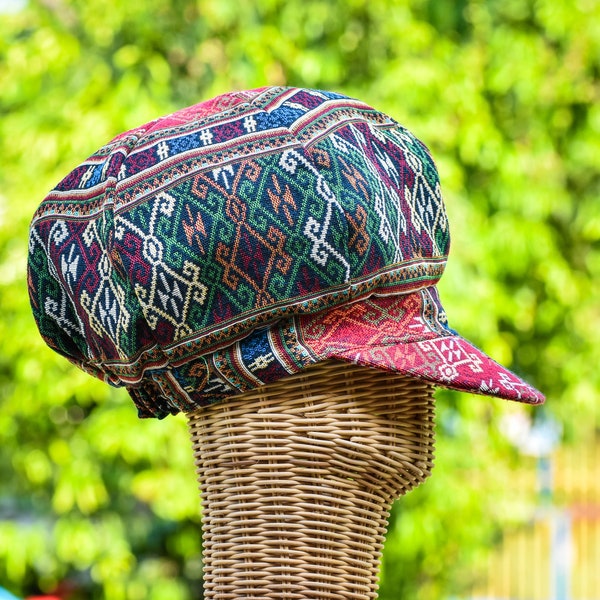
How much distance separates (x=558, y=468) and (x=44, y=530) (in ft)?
10.1

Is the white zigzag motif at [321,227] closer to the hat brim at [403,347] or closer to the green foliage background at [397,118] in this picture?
the hat brim at [403,347]

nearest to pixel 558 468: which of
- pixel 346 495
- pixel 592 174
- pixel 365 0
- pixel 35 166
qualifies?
pixel 592 174

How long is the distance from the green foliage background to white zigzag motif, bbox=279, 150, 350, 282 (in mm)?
2073

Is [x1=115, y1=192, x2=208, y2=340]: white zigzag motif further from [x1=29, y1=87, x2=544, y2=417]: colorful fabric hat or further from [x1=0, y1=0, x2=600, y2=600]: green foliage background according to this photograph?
[x1=0, y1=0, x2=600, y2=600]: green foliage background

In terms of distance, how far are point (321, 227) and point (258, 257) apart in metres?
0.07

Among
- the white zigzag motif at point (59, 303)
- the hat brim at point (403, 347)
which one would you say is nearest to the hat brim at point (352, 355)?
the hat brim at point (403, 347)

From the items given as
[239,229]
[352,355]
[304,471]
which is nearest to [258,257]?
[239,229]

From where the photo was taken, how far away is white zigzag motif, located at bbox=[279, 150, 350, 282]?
103 centimetres

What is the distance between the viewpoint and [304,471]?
3.62 feet

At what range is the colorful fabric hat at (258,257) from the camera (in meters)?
1.03

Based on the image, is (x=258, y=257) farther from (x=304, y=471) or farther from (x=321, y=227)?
(x=304, y=471)

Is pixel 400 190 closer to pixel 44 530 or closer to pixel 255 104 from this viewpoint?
pixel 255 104

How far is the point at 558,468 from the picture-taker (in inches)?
213

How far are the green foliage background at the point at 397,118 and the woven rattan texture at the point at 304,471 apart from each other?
6.33ft
